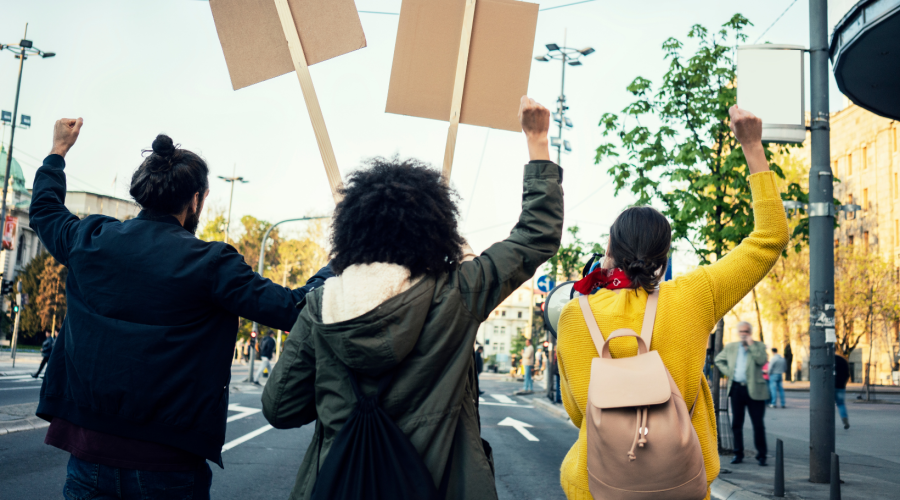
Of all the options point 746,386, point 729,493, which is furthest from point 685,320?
point 746,386

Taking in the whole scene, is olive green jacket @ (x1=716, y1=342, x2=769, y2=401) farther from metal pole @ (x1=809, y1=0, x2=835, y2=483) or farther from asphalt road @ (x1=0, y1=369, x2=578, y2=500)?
asphalt road @ (x1=0, y1=369, x2=578, y2=500)

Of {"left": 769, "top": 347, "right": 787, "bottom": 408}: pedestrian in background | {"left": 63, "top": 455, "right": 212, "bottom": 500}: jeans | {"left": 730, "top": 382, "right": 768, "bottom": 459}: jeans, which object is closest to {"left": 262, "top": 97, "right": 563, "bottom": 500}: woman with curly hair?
{"left": 63, "top": 455, "right": 212, "bottom": 500}: jeans

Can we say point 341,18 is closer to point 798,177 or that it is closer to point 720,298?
point 720,298

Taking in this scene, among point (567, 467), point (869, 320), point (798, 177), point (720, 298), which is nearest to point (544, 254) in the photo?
Result: point (720, 298)

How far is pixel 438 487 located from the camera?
6.26 ft

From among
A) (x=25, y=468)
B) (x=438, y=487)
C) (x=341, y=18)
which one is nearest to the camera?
(x=438, y=487)

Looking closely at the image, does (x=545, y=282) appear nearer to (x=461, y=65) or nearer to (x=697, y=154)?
(x=697, y=154)

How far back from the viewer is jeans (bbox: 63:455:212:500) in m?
2.13

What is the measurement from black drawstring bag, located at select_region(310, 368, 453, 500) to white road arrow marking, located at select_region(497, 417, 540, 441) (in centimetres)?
1009

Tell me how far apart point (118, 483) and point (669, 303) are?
69.2 inches

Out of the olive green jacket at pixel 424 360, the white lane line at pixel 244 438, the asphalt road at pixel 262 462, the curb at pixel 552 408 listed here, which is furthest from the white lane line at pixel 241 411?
the olive green jacket at pixel 424 360

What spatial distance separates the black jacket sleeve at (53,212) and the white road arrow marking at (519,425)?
9864 millimetres

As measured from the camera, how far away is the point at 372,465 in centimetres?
183

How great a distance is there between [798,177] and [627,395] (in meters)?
33.6
